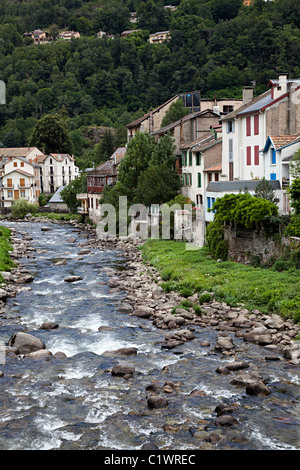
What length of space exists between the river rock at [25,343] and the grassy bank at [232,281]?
1000cm

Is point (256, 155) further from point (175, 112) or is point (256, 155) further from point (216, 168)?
point (175, 112)

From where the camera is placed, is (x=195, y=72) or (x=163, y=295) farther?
(x=195, y=72)

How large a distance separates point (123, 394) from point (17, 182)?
8724 cm

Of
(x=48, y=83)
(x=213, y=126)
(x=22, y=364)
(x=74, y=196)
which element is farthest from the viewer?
(x=48, y=83)

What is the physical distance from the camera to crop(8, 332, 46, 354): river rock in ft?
73.5

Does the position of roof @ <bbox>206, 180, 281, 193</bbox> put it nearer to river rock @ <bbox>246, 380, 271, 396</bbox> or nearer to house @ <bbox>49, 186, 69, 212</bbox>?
river rock @ <bbox>246, 380, 271, 396</bbox>

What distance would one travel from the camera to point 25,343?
2272cm

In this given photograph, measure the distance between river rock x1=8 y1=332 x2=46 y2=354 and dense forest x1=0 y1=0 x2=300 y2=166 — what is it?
8410 cm

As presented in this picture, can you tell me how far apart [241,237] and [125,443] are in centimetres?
2118

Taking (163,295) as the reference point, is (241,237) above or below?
above

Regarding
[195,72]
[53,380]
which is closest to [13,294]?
[53,380]
